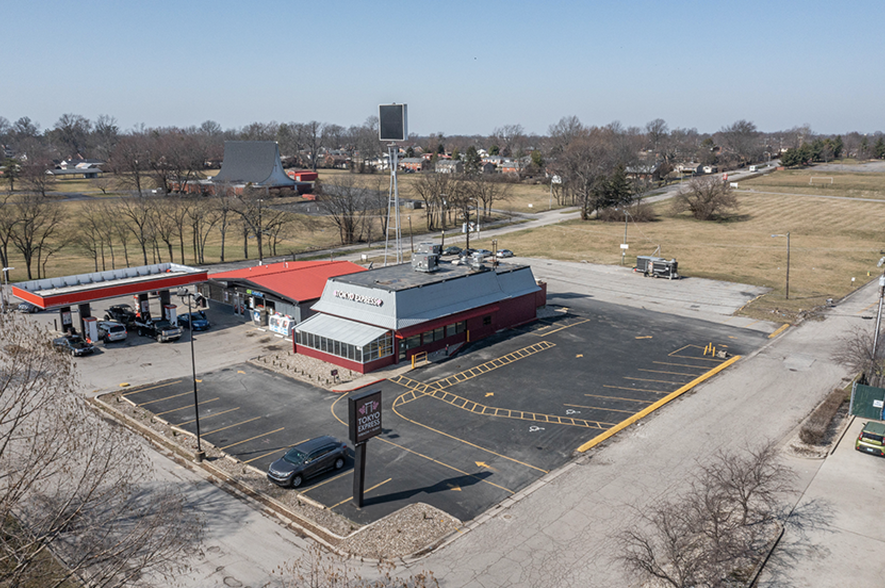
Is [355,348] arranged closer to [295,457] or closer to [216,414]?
[216,414]

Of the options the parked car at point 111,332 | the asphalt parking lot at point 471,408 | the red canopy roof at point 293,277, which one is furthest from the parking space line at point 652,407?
the parked car at point 111,332

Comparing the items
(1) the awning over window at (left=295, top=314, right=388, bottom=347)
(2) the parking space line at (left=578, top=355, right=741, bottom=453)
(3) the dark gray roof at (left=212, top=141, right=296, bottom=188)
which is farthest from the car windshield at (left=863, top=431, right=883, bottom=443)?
(3) the dark gray roof at (left=212, top=141, right=296, bottom=188)

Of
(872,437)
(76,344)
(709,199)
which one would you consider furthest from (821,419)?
(709,199)

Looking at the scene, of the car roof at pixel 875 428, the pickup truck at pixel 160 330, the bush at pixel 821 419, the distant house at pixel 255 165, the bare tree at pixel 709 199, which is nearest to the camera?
the car roof at pixel 875 428

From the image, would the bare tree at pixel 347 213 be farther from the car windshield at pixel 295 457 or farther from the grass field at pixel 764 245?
the car windshield at pixel 295 457

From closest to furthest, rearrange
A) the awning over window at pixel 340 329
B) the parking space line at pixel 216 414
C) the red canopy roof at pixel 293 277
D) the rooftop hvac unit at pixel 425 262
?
the parking space line at pixel 216 414 → the awning over window at pixel 340 329 → the rooftop hvac unit at pixel 425 262 → the red canopy roof at pixel 293 277

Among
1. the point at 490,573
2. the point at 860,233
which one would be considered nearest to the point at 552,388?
the point at 490,573

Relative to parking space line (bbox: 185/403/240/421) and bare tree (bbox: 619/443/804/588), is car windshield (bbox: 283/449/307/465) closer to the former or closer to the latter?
parking space line (bbox: 185/403/240/421)
